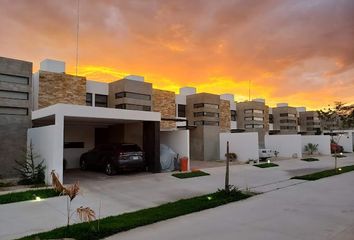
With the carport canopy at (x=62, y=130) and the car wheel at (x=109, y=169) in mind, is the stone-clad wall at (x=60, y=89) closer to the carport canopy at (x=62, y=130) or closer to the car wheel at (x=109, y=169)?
the carport canopy at (x=62, y=130)

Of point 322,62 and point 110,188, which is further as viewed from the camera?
point 322,62

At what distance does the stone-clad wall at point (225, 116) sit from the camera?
113ft

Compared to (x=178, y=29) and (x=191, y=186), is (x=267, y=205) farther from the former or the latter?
(x=178, y=29)

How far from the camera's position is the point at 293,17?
45.0 ft

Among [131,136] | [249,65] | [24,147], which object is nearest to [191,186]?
[131,136]

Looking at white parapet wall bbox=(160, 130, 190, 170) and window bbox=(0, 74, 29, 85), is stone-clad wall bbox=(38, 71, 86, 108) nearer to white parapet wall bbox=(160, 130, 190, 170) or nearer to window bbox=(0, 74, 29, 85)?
window bbox=(0, 74, 29, 85)

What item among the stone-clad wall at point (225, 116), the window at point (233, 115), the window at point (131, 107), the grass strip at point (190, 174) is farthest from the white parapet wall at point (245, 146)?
the window at point (233, 115)

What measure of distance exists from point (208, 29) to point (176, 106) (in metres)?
15.8

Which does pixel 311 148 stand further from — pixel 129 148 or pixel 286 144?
pixel 129 148

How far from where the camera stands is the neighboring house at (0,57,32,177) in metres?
14.2

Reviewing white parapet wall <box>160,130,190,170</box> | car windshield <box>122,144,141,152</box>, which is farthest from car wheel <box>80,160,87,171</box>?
white parapet wall <box>160,130,190,170</box>

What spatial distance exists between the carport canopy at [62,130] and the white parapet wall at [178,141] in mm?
2173

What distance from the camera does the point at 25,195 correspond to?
32.3 feet

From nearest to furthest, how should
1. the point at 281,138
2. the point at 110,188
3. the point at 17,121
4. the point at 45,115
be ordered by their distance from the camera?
the point at 110,188
the point at 45,115
the point at 17,121
the point at 281,138
